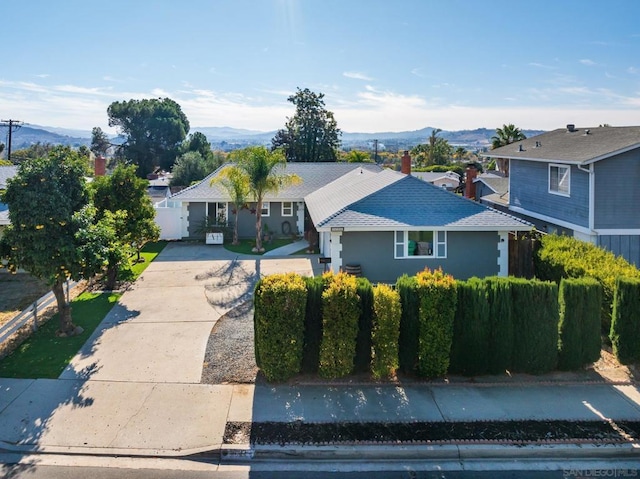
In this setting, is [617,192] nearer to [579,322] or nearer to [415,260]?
[415,260]

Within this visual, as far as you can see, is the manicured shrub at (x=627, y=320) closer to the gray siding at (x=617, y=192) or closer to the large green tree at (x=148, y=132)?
the gray siding at (x=617, y=192)

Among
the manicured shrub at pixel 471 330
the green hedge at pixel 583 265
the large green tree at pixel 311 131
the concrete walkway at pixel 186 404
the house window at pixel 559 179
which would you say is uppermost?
the large green tree at pixel 311 131

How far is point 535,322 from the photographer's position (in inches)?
397

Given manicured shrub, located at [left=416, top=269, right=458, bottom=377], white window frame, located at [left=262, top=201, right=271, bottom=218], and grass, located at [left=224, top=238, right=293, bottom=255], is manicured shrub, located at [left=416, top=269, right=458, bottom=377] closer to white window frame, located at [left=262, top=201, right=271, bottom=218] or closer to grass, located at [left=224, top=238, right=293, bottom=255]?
grass, located at [left=224, top=238, right=293, bottom=255]

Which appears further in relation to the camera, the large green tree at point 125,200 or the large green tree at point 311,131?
the large green tree at point 311,131

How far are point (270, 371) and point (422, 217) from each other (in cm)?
930

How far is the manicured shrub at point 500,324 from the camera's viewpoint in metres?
10.0

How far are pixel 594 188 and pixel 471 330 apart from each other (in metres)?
9.84

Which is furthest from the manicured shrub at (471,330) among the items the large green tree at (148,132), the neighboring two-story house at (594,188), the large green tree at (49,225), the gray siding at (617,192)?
the large green tree at (148,132)

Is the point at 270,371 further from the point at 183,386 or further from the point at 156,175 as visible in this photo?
the point at 156,175

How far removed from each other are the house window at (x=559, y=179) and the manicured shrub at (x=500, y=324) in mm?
10203

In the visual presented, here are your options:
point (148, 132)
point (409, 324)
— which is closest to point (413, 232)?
point (409, 324)

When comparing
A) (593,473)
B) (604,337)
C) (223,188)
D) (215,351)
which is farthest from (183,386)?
(223,188)

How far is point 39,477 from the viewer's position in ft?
23.5
